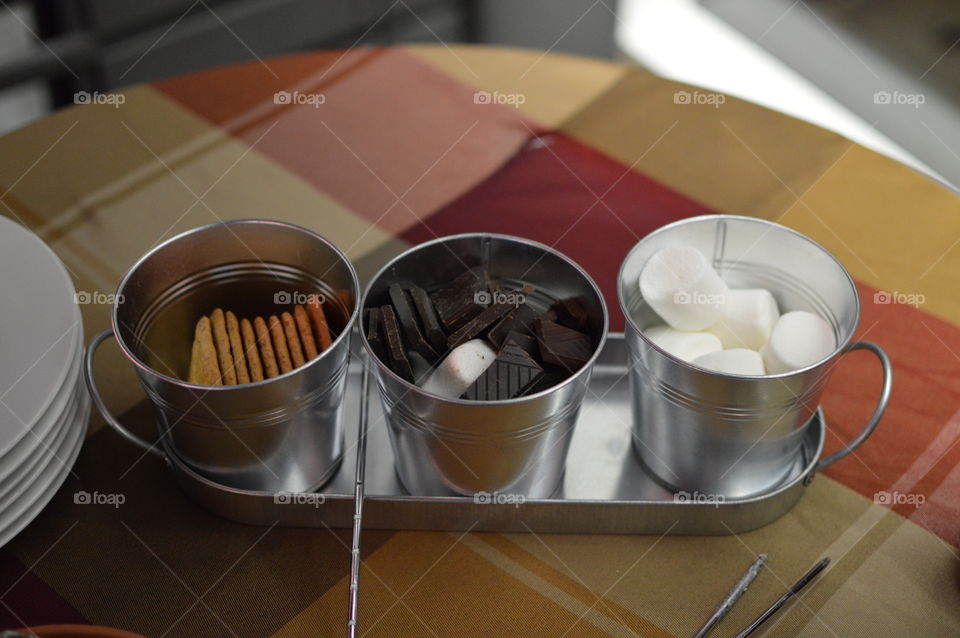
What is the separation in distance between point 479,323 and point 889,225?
51 cm

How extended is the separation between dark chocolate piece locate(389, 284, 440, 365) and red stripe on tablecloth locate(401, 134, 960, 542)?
26cm

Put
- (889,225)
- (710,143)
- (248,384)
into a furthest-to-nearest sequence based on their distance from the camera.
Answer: (710,143)
(889,225)
(248,384)

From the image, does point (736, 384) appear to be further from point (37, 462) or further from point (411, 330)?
point (37, 462)

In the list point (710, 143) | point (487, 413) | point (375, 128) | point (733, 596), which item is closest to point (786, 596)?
point (733, 596)

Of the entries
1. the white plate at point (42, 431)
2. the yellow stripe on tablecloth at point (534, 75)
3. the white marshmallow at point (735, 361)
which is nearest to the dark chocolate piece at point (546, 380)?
the white marshmallow at point (735, 361)

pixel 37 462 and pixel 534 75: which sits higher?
pixel 534 75

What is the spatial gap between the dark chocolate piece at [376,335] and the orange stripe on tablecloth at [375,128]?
11.5 inches

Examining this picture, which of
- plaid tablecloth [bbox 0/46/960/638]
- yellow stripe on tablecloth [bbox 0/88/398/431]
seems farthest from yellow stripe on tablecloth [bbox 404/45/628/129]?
yellow stripe on tablecloth [bbox 0/88/398/431]

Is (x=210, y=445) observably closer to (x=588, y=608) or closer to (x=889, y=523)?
(x=588, y=608)

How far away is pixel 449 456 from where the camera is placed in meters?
0.75

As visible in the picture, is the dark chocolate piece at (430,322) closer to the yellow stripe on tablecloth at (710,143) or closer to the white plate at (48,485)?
the white plate at (48,485)

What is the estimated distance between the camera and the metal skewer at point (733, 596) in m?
0.72

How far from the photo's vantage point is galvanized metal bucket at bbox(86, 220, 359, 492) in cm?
73

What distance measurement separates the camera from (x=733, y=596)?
73 cm
